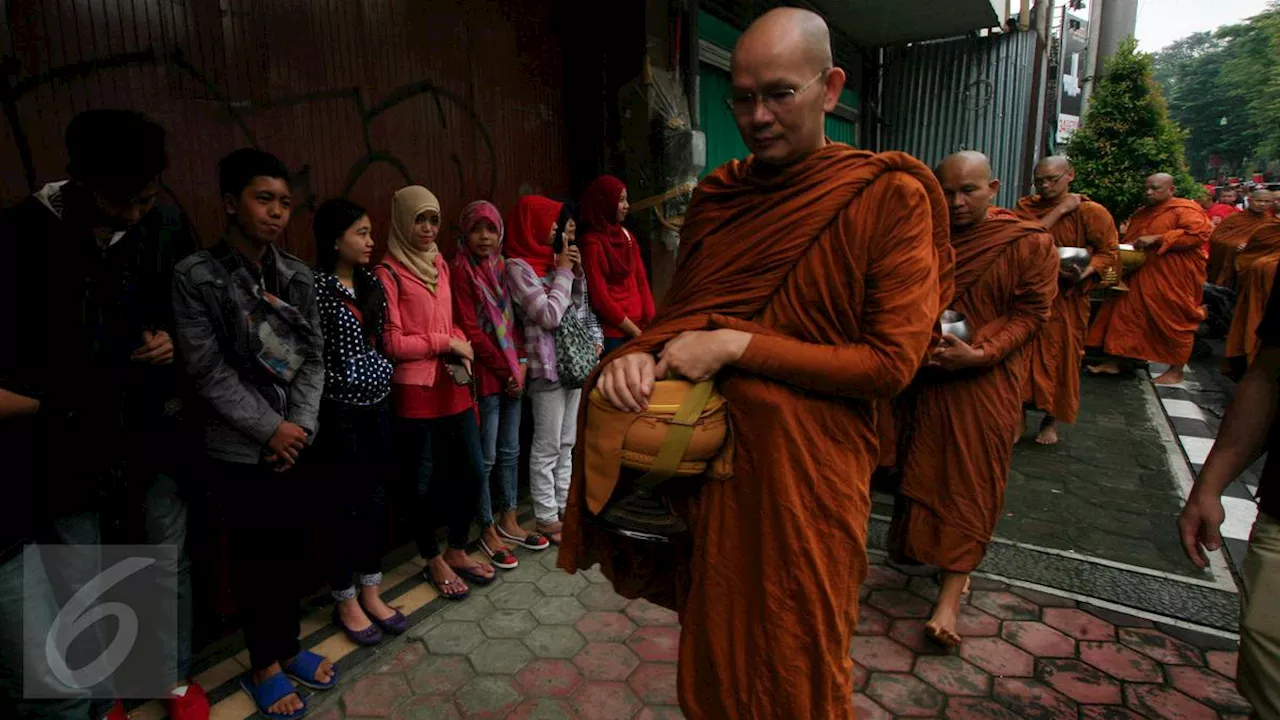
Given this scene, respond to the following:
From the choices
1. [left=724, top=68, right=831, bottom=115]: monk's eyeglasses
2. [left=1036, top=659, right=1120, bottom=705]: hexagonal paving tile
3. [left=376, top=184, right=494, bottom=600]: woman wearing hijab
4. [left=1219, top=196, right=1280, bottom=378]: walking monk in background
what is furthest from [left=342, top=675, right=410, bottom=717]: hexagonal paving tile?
[left=1219, top=196, right=1280, bottom=378]: walking monk in background

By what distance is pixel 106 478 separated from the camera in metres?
2.17

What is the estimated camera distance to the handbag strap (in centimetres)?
155

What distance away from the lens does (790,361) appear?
1.57 m

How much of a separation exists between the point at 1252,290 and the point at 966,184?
5835 millimetres

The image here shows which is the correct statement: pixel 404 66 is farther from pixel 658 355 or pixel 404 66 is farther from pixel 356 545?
pixel 658 355

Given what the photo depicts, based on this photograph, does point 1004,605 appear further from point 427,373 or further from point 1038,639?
point 427,373

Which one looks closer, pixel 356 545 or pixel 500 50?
pixel 356 545

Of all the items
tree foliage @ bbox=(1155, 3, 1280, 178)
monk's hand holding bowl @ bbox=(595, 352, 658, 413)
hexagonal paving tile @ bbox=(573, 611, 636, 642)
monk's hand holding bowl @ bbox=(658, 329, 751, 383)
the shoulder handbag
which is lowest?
hexagonal paving tile @ bbox=(573, 611, 636, 642)

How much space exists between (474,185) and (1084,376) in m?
7.39

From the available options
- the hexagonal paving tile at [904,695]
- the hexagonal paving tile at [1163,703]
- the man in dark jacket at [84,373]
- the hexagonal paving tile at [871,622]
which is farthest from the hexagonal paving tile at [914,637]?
the man in dark jacket at [84,373]

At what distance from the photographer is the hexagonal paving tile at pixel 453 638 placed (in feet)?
9.77

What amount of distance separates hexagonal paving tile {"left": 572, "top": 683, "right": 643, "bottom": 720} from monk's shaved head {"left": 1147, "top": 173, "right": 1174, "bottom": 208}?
832 centimetres

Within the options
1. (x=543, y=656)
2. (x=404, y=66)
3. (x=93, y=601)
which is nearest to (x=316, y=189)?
(x=404, y=66)

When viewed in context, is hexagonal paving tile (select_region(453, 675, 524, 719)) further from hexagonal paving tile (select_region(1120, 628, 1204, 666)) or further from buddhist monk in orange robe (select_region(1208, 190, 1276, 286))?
buddhist monk in orange robe (select_region(1208, 190, 1276, 286))
